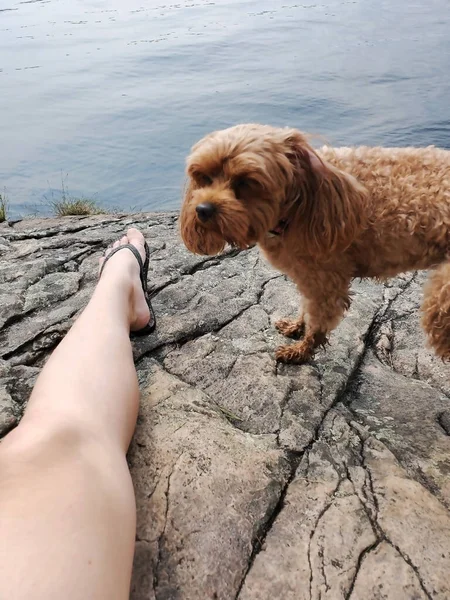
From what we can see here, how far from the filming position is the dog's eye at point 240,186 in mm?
2656

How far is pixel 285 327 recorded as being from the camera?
3.46 m

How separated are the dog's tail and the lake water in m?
5.93

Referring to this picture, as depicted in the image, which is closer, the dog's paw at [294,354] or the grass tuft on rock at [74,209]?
the dog's paw at [294,354]

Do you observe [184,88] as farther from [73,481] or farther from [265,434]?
[73,481]

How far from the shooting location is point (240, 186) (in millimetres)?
2693

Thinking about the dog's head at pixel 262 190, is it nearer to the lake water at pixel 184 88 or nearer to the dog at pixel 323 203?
the dog at pixel 323 203

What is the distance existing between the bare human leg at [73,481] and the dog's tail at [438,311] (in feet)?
4.80

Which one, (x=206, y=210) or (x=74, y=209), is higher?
(x=206, y=210)

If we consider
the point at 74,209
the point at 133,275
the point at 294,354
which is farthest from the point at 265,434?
the point at 74,209

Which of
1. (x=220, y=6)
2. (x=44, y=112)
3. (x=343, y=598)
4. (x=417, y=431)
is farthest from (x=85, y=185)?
(x=220, y=6)

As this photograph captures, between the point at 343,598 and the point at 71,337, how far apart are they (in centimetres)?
153

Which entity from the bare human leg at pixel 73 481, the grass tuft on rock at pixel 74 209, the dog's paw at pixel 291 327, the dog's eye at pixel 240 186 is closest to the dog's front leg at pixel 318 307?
the dog's paw at pixel 291 327

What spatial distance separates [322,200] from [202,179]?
2.08ft

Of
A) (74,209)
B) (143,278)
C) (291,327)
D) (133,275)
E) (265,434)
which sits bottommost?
(74,209)
